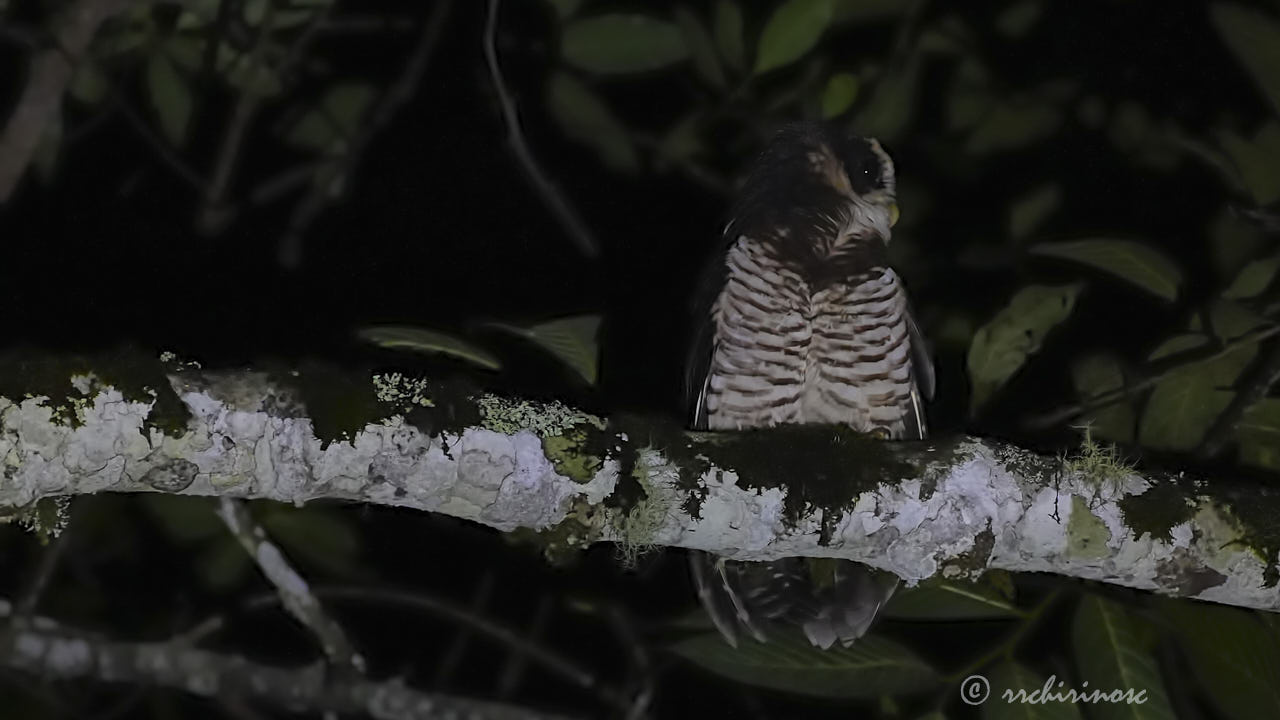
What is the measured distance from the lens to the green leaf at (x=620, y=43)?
67.3 inches

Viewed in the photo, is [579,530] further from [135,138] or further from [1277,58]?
[135,138]

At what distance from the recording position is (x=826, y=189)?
1.93 m

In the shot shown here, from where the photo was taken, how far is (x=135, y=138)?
2.78 metres

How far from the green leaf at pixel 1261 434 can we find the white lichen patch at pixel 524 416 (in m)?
0.99

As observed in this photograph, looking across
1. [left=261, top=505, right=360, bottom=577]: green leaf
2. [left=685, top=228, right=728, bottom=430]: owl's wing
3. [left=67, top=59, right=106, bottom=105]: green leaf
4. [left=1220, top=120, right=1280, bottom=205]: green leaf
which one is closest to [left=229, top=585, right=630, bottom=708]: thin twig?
[left=261, top=505, right=360, bottom=577]: green leaf

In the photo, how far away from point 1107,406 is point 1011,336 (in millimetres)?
232

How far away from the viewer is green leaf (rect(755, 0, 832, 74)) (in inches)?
62.2

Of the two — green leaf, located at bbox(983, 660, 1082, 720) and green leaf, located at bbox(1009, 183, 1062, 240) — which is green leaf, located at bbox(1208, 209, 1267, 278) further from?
green leaf, located at bbox(983, 660, 1082, 720)

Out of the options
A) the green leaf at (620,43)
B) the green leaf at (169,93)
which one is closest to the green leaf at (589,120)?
the green leaf at (620,43)

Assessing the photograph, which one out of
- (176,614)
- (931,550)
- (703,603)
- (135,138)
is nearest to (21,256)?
(135,138)

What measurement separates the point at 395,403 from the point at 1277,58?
3.82 ft

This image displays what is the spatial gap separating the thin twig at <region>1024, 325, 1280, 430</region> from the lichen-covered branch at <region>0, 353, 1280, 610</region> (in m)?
0.33

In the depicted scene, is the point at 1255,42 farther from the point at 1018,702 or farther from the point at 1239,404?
the point at 1018,702

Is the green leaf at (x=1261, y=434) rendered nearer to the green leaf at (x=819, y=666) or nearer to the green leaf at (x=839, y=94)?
the green leaf at (x=819, y=666)
